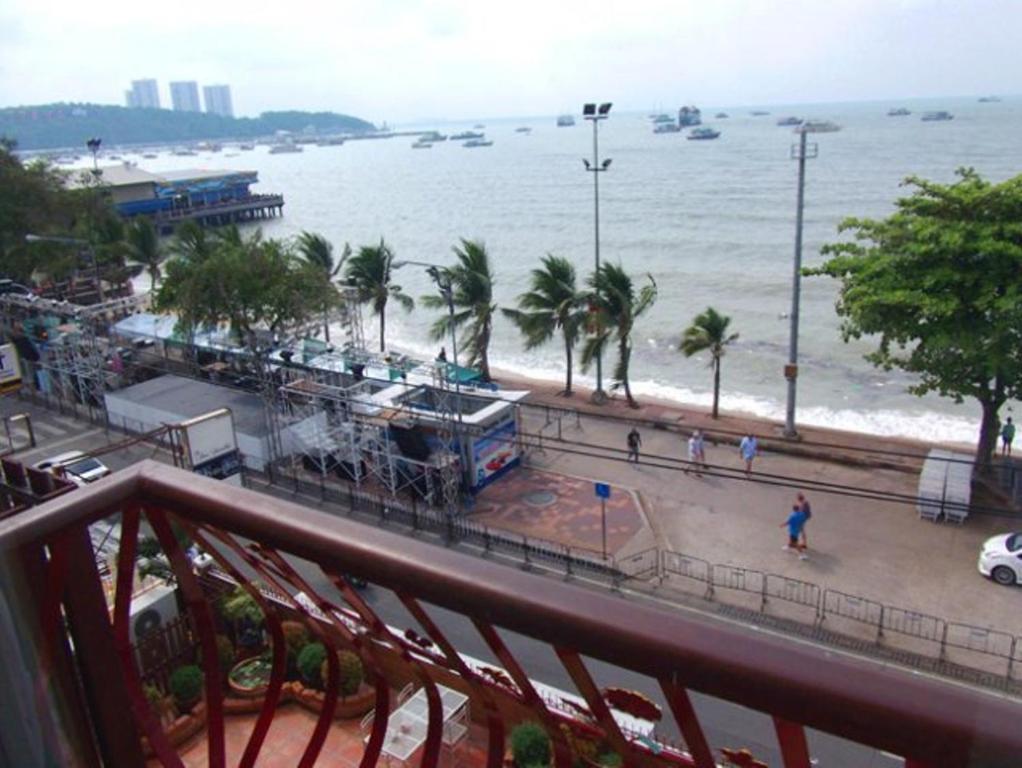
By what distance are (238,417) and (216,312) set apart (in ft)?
16.7

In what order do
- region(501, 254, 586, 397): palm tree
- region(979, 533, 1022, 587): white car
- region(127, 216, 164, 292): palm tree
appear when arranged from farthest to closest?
region(127, 216, 164, 292): palm tree < region(501, 254, 586, 397): palm tree < region(979, 533, 1022, 587): white car

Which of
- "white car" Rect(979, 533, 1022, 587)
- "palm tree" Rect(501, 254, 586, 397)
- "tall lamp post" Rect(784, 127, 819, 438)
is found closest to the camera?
"white car" Rect(979, 533, 1022, 587)

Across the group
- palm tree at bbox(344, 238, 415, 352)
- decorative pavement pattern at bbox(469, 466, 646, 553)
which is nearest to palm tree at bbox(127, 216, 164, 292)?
palm tree at bbox(344, 238, 415, 352)

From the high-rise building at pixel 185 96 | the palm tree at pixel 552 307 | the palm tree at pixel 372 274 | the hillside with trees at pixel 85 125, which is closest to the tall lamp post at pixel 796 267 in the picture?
the palm tree at pixel 552 307

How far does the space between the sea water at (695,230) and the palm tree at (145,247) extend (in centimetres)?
879

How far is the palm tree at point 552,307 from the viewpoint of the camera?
72.3ft

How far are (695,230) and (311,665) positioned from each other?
48.6 meters

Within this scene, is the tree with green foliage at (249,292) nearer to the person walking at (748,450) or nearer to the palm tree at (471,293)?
the palm tree at (471,293)

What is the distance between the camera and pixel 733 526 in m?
14.7

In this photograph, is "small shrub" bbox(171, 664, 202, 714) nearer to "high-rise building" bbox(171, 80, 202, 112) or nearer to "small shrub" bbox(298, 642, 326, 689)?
"small shrub" bbox(298, 642, 326, 689)

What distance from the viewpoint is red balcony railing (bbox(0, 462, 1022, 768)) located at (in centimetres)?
89

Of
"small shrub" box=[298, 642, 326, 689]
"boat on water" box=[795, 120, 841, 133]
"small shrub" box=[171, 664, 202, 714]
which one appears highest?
"boat on water" box=[795, 120, 841, 133]

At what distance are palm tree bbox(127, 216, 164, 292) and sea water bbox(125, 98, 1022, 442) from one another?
8788mm

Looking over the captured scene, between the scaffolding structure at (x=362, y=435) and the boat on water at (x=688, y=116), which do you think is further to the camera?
the boat on water at (x=688, y=116)
